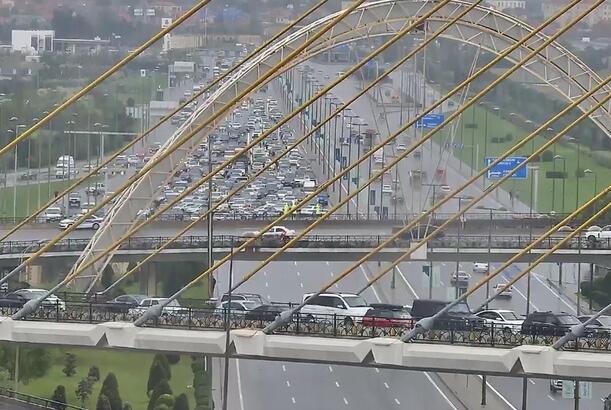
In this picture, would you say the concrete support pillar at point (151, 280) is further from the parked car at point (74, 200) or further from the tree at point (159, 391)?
the parked car at point (74, 200)

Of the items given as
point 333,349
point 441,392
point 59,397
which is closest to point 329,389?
point 441,392

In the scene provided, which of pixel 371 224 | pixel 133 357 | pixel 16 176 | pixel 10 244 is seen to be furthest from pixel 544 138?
pixel 133 357

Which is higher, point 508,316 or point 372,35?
point 372,35

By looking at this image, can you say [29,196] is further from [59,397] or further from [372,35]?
[59,397]

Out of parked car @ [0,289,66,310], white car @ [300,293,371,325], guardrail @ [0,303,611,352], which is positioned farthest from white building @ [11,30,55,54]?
guardrail @ [0,303,611,352]

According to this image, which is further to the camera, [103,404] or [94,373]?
[94,373]

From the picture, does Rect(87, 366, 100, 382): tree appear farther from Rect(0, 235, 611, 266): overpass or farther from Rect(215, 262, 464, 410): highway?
Rect(0, 235, 611, 266): overpass

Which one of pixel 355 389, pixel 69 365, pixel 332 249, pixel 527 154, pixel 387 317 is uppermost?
pixel 527 154
